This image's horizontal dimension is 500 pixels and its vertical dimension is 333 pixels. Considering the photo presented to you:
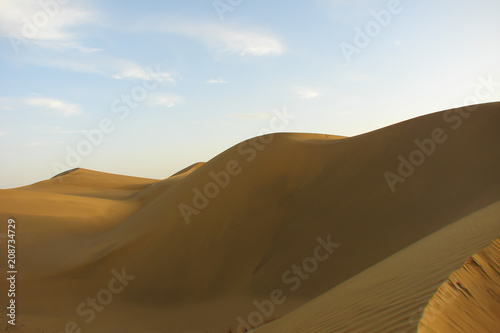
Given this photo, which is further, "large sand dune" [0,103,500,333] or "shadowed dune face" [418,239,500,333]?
"large sand dune" [0,103,500,333]

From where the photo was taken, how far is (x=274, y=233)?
11703 millimetres

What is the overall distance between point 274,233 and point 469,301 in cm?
824

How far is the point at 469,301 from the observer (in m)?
3.63

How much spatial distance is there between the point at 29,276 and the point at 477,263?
41.3 ft

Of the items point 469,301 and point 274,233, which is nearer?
point 469,301

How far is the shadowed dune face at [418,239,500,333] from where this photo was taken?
9.81 ft

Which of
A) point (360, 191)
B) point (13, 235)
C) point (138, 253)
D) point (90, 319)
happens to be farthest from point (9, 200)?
point (360, 191)

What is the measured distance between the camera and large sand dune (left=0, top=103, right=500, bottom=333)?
29.4 ft

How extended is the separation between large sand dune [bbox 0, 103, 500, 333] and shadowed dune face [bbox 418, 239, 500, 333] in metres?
0.50

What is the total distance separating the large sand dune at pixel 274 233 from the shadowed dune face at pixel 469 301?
1.66 ft

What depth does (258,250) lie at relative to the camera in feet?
37.2

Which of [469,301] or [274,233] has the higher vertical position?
[274,233]

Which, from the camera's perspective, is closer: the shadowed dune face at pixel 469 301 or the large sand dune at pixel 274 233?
the shadowed dune face at pixel 469 301

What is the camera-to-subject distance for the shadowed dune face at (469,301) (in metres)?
2.99
